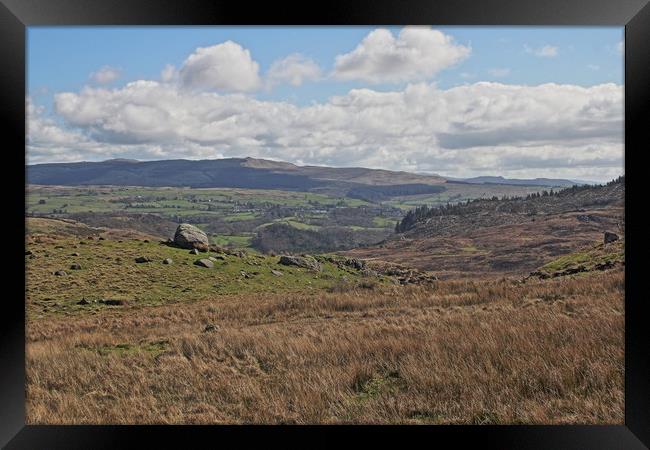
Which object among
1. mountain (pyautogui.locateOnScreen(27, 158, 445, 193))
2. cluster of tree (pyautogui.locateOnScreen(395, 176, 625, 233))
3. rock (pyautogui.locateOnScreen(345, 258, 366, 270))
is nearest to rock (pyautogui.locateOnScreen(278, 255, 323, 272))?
rock (pyautogui.locateOnScreen(345, 258, 366, 270))

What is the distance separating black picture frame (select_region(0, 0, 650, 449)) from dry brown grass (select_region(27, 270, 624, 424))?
0.37 meters

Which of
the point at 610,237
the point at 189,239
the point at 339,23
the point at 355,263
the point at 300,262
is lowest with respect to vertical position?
the point at 355,263

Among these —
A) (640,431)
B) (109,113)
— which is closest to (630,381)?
(640,431)

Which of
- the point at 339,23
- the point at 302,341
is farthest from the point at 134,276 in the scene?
the point at 339,23

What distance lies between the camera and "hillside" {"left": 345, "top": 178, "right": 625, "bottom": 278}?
39.9 metres

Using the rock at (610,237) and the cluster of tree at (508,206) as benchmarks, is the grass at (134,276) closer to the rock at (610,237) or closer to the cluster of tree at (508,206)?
the rock at (610,237)

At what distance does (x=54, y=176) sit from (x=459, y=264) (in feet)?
414

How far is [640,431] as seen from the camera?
3779mm

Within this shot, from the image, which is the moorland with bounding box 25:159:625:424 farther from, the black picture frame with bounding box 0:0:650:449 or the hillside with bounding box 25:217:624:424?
the black picture frame with bounding box 0:0:650:449

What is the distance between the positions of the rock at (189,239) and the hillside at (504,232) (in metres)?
19.0

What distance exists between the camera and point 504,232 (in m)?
50.6

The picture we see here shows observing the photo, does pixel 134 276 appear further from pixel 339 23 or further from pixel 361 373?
pixel 339 23

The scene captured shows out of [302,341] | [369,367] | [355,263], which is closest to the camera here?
[369,367]

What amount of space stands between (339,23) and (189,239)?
1963 centimetres
